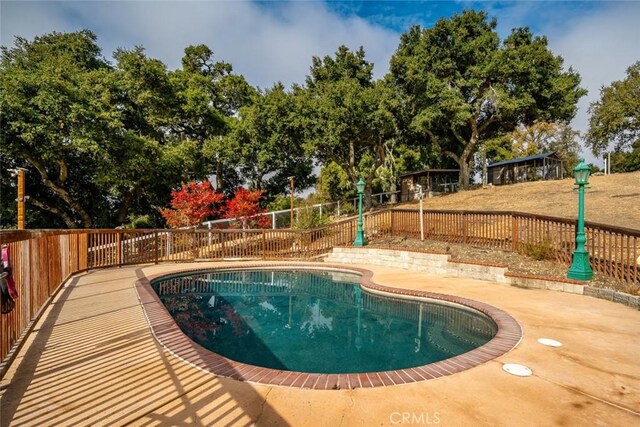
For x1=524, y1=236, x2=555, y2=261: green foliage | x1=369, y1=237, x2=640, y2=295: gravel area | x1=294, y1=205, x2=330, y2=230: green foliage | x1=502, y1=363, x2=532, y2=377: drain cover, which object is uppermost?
x1=294, y1=205, x2=330, y2=230: green foliage

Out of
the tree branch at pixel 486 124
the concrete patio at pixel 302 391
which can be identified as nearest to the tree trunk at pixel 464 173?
the tree branch at pixel 486 124

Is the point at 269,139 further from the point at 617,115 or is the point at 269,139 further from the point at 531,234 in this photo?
the point at 617,115

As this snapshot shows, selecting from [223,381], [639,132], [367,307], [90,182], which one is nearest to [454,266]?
[367,307]

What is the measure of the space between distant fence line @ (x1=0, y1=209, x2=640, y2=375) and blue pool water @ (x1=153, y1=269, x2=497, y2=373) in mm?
2159

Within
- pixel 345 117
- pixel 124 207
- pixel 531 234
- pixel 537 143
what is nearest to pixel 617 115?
pixel 537 143

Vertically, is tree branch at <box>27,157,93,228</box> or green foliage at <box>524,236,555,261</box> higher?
tree branch at <box>27,157,93,228</box>

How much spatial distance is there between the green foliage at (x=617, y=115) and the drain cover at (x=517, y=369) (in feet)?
118

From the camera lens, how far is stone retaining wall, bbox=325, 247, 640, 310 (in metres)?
5.88

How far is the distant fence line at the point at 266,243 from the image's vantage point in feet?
13.9

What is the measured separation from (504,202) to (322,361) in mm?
16912

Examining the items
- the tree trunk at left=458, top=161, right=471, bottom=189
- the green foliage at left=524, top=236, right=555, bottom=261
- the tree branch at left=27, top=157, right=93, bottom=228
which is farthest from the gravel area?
the tree branch at left=27, top=157, right=93, bottom=228

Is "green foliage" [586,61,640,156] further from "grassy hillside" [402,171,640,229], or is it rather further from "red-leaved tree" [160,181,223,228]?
"red-leaved tree" [160,181,223,228]

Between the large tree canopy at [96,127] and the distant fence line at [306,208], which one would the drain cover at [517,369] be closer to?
the distant fence line at [306,208]

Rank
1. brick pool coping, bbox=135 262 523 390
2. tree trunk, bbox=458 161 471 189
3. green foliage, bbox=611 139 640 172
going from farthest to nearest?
green foliage, bbox=611 139 640 172, tree trunk, bbox=458 161 471 189, brick pool coping, bbox=135 262 523 390
